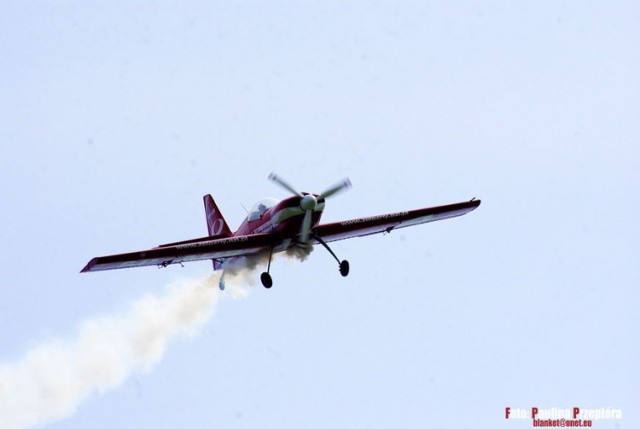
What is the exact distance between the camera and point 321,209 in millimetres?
39344

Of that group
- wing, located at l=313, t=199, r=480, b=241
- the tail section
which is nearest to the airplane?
wing, located at l=313, t=199, r=480, b=241

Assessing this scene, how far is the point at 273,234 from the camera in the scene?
3997 cm

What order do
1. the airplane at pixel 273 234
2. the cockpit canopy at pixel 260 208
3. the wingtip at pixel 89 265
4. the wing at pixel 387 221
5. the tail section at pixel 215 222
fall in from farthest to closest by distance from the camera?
the tail section at pixel 215 222
the wing at pixel 387 221
the cockpit canopy at pixel 260 208
the airplane at pixel 273 234
the wingtip at pixel 89 265

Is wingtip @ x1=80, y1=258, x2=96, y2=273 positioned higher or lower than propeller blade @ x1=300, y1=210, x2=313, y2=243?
lower

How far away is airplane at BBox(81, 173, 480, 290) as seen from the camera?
38.3 meters

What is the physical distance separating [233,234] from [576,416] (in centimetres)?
1261

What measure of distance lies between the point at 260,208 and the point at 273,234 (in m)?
1.38

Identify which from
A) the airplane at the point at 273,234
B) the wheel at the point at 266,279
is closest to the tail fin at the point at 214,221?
the airplane at the point at 273,234

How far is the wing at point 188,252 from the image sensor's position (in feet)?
121

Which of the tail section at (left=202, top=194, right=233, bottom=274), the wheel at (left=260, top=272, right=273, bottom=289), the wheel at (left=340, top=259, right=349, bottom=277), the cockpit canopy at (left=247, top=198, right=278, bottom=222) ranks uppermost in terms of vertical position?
the tail section at (left=202, top=194, right=233, bottom=274)

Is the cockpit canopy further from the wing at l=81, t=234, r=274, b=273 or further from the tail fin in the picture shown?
the tail fin

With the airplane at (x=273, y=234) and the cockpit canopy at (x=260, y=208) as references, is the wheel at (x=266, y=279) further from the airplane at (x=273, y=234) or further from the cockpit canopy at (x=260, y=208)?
the cockpit canopy at (x=260, y=208)

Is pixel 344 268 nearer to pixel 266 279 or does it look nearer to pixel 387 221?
pixel 266 279

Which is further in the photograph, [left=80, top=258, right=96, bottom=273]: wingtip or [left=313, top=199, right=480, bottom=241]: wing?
[left=313, top=199, right=480, bottom=241]: wing
